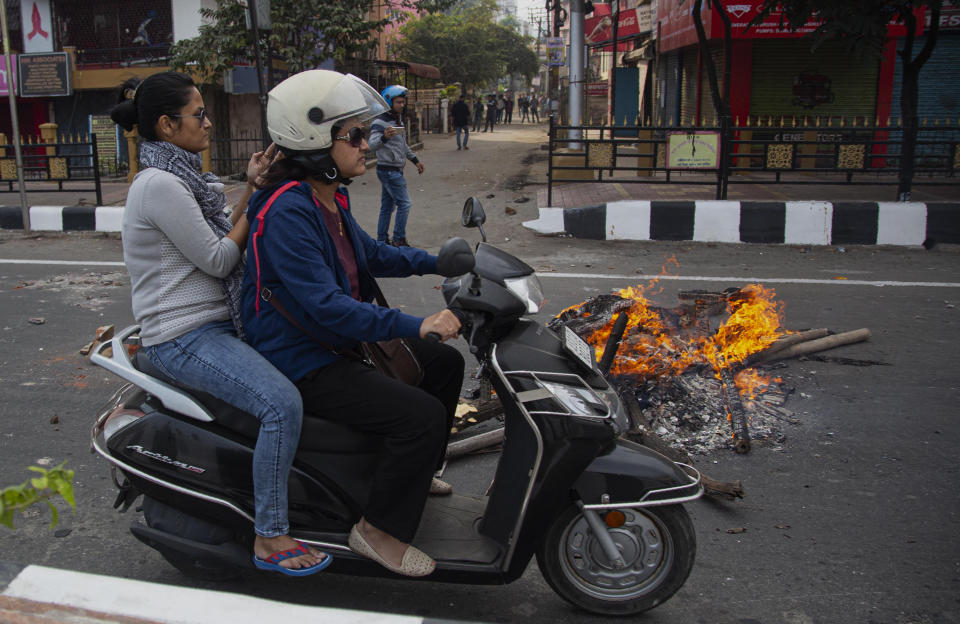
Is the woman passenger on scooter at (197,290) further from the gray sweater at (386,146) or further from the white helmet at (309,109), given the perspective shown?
the gray sweater at (386,146)

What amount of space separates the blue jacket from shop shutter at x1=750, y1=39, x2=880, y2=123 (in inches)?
632

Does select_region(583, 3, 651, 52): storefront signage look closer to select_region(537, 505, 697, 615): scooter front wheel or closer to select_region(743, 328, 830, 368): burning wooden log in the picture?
select_region(743, 328, 830, 368): burning wooden log

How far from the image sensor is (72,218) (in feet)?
35.1

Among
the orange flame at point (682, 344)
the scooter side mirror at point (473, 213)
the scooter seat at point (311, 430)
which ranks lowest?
the orange flame at point (682, 344)

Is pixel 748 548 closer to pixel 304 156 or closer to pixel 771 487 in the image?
pixel 771 487

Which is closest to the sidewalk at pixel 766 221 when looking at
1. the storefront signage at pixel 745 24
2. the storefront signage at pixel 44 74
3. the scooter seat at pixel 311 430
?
the storefront signage at pixel 745 24

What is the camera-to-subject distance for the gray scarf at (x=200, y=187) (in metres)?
2.86

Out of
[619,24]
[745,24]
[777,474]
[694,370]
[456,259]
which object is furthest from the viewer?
[619,24]

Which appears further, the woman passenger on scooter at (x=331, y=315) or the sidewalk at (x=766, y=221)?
the sidewalk at (x=766, y=221)

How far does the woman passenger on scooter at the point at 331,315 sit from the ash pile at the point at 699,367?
1427 mm

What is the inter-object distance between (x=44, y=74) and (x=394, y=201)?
13.7 meters

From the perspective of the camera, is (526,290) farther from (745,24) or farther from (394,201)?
(745,24)

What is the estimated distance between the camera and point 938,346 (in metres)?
5.75

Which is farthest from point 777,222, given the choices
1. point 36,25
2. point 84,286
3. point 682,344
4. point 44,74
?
point 36,25
